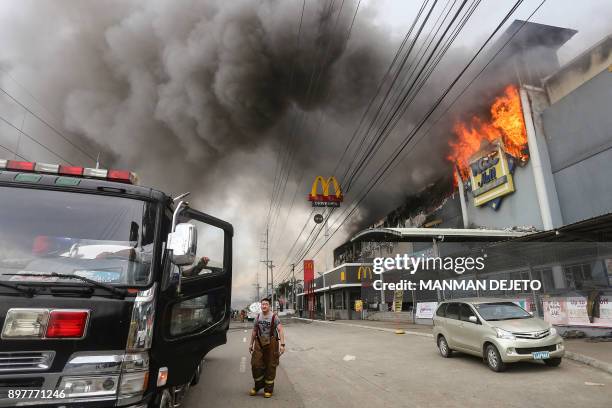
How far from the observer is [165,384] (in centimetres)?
335

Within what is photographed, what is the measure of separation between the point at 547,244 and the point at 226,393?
12.5 m

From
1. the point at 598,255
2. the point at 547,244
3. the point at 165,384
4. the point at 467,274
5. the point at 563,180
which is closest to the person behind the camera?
the point at 165,384

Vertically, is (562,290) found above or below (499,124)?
below

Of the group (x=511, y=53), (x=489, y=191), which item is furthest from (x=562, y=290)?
(x=511, y=53)

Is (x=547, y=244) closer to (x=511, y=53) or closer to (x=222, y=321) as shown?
(x=222, y=321)

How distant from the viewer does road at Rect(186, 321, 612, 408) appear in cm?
545

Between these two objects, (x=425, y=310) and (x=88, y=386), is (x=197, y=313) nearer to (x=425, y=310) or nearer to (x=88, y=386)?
(x=88, y=386)

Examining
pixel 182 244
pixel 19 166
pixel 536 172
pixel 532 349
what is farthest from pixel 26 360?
pixel 536 172

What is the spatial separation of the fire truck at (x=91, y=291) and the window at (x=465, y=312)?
6.72 metres

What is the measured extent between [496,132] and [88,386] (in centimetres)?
2829

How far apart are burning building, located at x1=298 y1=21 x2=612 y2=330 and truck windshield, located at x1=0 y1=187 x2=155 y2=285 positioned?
12703 mm

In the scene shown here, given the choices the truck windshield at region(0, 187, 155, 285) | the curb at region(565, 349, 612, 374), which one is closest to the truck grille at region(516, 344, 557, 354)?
the curb at region(565, 349, 612, 374)

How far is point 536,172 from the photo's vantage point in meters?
22.5

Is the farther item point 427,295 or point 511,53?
point 511,53
